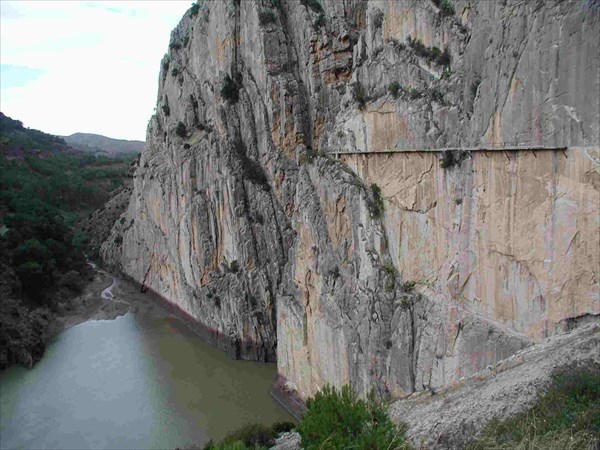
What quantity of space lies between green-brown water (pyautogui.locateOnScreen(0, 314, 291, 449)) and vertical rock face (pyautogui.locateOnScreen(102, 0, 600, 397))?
1.89m

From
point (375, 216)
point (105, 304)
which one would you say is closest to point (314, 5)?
point (375, 216)

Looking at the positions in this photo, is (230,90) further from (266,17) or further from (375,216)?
(375,216)

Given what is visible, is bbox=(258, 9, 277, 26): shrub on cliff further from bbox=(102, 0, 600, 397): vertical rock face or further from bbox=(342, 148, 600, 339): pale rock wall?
bbox=(342, 148, 600, 339): pale rock wall

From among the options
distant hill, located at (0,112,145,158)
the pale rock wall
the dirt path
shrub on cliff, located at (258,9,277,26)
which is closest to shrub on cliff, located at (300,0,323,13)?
shrub on cliff, located at (258,9,277,26)

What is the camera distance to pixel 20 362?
26656mm

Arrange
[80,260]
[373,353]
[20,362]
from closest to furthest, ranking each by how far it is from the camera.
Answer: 1. [373,353]
2. [20,362]
3. [80,260]

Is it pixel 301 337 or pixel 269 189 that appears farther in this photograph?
pixel 269 189

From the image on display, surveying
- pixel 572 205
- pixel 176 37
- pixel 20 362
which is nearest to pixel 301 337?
pixel 572 205

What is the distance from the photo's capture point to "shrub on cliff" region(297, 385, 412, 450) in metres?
7.66

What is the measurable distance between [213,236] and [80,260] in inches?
752

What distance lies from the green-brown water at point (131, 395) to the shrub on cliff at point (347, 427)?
12169mm

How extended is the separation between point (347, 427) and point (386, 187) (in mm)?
9881

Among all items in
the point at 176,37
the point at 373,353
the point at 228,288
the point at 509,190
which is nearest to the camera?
the point at 509,190

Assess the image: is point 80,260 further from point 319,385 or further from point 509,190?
point 509,190
